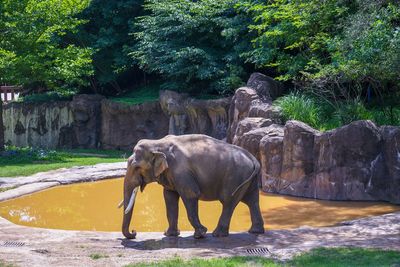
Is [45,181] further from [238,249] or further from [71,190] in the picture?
[238,249]

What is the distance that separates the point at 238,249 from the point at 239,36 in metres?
16.3

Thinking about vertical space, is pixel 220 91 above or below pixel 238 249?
above

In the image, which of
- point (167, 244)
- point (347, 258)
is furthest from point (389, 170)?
point (347, 258)

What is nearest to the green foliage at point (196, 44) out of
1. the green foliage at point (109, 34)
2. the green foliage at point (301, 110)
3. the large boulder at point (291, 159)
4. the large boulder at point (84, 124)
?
the green foliage at point (109, 34)

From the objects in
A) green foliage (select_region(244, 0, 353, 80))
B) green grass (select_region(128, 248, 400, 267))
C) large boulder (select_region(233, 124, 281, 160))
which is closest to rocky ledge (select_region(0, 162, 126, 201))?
large boulder (select_region(233, 124, 281, 160))

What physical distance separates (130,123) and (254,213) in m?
17.4

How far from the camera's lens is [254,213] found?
10.5 m

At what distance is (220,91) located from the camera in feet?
79.0

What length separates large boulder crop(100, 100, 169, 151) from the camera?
26797 mm

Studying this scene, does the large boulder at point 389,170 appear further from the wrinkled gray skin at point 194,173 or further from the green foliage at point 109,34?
the green foliage at point 109,34

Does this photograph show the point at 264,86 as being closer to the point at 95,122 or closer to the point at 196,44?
the point at 196,44

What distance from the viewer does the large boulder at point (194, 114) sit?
2273cm

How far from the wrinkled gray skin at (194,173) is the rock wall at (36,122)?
19.4 metres

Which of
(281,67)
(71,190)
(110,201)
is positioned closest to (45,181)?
(71,190)
